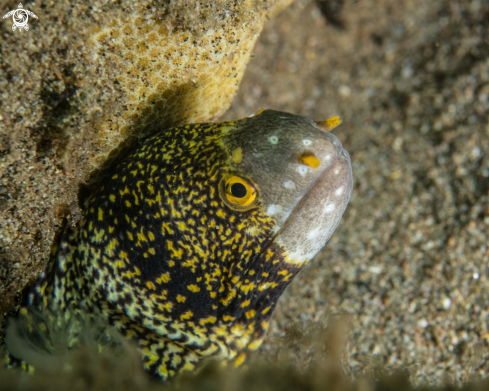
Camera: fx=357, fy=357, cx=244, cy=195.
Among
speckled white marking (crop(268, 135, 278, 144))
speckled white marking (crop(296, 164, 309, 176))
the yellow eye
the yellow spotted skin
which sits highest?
speckled white marking (crop(268, 135, 278, 144))

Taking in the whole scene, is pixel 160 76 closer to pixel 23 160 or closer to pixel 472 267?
pixel 23 160

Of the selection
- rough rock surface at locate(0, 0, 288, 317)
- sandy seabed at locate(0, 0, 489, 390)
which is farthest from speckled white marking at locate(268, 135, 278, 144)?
sandy seabed at locate(0, 0, 489, 390)

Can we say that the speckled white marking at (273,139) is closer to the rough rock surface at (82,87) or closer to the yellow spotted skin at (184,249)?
the yellow spotted skin at (184,249)

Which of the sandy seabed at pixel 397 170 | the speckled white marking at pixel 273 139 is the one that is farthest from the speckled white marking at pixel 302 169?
the sandy seabed at pixel 397 170

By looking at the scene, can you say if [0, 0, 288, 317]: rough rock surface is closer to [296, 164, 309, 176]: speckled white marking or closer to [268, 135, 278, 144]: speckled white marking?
[268, 135, 278, 144]: speckled white marking

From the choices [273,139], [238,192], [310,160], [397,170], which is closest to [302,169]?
[310,160]

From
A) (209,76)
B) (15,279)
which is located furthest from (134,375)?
(209,76)

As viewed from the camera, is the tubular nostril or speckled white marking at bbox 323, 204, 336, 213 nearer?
the tubular nostril
